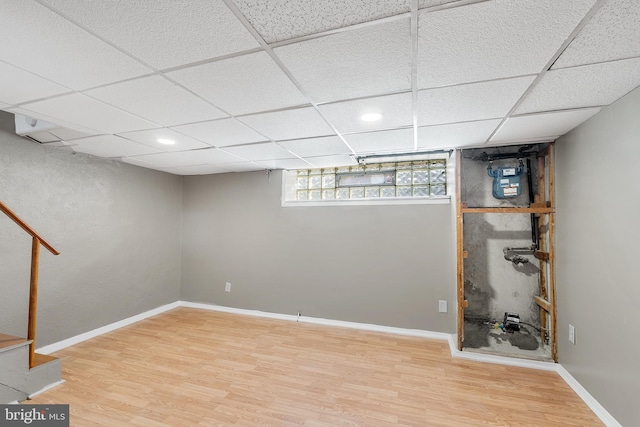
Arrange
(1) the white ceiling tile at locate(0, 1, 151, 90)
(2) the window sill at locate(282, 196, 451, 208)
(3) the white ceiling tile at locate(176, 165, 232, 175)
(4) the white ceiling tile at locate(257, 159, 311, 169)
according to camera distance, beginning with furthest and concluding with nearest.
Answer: (3) the white ceiling tile at locate(176, 165, 232, 175)
(4) the white ceiling tile at locate(257, 159, 311, 169)
(2) the window sill at locate(282, 196, 451, 208)
(1) the white ceiling tile at locate(0, 1, 151, 90)

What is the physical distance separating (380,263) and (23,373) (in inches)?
136

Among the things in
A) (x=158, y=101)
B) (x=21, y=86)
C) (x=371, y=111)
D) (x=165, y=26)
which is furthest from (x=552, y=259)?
(x=21, y=86)

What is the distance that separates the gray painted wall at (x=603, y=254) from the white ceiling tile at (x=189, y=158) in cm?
337

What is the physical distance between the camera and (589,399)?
2.07 m

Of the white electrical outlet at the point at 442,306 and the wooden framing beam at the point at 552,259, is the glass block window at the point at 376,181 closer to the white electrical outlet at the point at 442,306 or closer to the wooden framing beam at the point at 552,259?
the wooden framing beam at the point at 552,259

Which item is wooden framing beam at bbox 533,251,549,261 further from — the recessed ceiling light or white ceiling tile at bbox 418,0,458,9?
white ceiling tile at bbox 418,0,458,9

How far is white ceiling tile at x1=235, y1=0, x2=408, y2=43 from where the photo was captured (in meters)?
1.03

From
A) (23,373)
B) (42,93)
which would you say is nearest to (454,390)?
(23,373)

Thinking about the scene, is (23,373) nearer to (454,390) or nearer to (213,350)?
(213,350)

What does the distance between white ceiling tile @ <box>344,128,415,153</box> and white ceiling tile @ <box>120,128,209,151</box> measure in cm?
156

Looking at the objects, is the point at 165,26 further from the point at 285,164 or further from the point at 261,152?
the point at 285,164

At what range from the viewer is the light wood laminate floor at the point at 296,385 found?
1.92m

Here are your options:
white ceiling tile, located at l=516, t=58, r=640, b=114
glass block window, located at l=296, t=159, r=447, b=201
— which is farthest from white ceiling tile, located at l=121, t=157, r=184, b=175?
white ceiling tile, located at l=516, t=58, r=640, b=114

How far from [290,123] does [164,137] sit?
4.26 ft
